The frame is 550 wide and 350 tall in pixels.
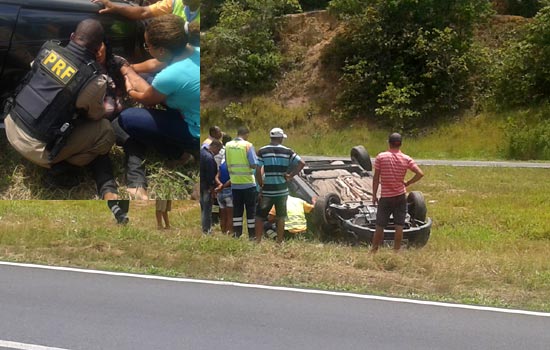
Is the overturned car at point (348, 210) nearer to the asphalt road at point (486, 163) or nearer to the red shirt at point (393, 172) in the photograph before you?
the red shirt at point (393, 172)

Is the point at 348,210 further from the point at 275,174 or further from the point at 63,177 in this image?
the point at 63,177

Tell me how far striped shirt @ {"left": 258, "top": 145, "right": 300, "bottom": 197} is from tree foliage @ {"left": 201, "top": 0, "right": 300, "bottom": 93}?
27.7 meters

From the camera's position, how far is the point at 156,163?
1095 centimetres

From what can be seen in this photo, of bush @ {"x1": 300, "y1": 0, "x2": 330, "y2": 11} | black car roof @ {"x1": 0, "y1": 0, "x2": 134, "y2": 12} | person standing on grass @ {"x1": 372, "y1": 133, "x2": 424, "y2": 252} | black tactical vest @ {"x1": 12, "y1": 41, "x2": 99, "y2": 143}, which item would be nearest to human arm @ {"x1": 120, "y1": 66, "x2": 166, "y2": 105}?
black tactical vest @ {"x1": 12, "y1": 41, "x2": 99, "y2": 143}

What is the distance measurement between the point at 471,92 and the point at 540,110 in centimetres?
438

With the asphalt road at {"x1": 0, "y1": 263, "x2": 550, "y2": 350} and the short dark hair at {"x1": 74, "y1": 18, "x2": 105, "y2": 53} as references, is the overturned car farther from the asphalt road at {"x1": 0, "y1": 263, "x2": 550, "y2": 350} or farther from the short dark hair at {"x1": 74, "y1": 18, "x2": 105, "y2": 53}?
the short dark hair at {"x1": 74, "y1": 18, "x2": 105, "y2": 53}

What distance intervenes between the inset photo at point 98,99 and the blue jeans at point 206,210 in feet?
1.66

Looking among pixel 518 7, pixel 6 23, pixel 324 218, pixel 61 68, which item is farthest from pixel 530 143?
pixel 6 23

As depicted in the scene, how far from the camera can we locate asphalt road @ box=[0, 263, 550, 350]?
22.1 feet

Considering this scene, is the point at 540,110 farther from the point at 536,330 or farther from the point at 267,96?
the point at 536,330

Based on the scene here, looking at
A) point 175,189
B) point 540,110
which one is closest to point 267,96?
point 540,110

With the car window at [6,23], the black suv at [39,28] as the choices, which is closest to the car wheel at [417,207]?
the black suv at [39,28]

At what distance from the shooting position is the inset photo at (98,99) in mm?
10422

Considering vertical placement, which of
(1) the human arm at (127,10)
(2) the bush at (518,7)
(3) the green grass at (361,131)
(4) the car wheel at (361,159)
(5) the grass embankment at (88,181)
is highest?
(2) the bush at (518,7)
